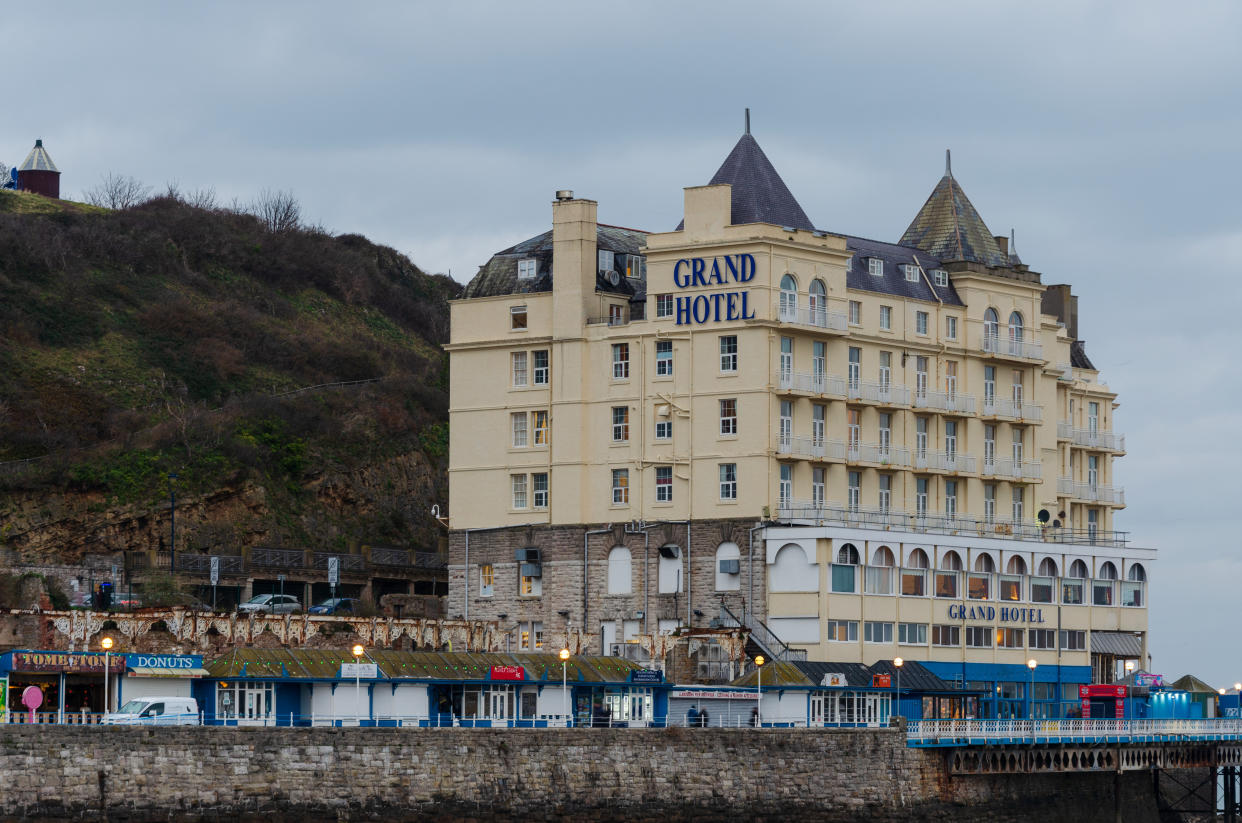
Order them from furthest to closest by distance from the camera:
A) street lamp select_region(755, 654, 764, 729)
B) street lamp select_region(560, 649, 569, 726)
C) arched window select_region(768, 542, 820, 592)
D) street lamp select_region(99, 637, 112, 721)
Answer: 1. arched window select_region(768, 542, 820, 592)
2. street lamp select_region(755, 654, 764, 729)
3. street lamp select_region(560, 649, 569, 726)
4. street lamp select_region(99, 637, 112, 721)

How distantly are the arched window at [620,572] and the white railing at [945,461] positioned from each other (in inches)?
582

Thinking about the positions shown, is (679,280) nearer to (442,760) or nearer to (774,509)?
(774,509)

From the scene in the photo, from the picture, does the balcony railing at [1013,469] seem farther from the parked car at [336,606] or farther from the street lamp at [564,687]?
the street lamp at [564,687]

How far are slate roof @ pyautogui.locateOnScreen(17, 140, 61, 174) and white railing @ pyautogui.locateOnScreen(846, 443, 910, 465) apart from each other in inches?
3508

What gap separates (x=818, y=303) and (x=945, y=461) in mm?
11289

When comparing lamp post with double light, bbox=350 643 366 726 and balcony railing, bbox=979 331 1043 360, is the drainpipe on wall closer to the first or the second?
balcony railing, bbox=979 331 1043 360

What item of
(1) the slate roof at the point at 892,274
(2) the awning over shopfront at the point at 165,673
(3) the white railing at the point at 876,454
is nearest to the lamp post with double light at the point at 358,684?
(2) the awning over shopfront at the point at 165,673

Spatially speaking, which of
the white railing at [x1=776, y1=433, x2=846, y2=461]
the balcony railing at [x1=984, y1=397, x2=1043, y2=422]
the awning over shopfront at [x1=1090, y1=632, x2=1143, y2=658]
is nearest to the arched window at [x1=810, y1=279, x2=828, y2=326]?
the white railing at [x1=776, y1=433, x2=846, y2=461]

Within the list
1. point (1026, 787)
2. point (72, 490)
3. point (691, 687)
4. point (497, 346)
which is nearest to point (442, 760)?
point (691, 687)

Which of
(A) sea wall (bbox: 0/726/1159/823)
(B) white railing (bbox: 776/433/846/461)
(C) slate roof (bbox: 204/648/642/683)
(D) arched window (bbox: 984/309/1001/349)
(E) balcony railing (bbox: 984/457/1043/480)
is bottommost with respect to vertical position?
(A) sea wall (bbox: 0/726/1159/823)

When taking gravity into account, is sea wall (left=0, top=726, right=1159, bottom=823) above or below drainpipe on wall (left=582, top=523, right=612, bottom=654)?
below

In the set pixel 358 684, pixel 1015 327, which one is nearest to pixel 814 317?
pixel 1015 327

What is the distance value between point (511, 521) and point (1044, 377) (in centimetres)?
2942

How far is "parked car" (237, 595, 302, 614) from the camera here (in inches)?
4311
